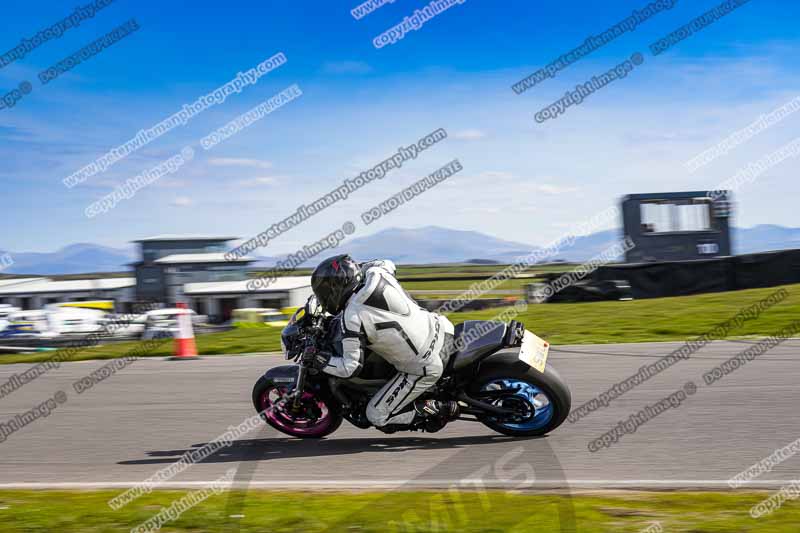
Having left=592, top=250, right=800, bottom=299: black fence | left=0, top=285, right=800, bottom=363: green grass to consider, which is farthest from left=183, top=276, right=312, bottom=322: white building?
left=592, top=250, right=800, bottom=299: black fence

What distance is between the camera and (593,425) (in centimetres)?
606

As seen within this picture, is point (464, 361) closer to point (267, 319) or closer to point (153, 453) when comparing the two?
point (153, 453)

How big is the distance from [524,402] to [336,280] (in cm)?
176

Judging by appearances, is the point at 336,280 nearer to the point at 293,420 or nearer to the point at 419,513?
the point at 293,420

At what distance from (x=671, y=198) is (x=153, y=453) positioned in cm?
1849

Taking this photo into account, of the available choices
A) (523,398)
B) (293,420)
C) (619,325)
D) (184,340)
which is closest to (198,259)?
(184,340)

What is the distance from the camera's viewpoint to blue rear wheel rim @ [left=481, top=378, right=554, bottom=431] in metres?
5.75

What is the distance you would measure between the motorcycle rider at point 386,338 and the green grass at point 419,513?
1.11 m

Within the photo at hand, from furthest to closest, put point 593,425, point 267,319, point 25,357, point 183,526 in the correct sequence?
point 267,319
point 25,357
point 593,425
point 183,526

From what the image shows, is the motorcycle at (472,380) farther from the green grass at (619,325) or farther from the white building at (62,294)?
the white building at (62,294)

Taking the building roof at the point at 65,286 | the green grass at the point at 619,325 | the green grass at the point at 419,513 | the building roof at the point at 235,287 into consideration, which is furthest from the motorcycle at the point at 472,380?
the building roof at the point at 65,286

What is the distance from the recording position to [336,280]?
5559mm

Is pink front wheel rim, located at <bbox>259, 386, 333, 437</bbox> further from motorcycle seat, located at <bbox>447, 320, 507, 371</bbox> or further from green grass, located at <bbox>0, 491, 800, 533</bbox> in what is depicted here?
green grass, located at <bbox>0, 491, 800, 533</bbox>

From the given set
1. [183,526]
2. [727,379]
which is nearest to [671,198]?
[727,379]
